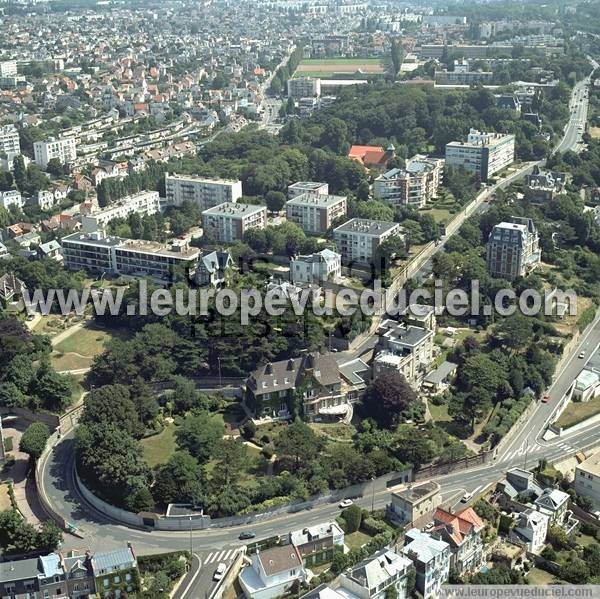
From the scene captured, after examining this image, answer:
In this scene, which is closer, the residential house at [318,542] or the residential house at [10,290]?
the residential house at [318,542]

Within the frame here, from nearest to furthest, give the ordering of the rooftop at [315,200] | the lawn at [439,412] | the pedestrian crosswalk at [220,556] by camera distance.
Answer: the pedestrian crosswalk at [220,556] < the lawn at [439,412] < the rooftop at [315,200]

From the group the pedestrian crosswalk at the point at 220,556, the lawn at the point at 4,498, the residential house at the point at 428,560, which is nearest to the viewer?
the residential house at the point at 428,560

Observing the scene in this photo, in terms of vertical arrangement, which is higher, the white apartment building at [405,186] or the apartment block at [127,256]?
the white apartment building at [405,186]

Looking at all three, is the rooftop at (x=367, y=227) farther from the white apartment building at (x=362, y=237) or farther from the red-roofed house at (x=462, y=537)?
the red-roofed house at (x=462, y=537)

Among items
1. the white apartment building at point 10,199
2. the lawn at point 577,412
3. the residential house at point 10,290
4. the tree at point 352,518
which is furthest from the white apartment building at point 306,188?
the tree at point 352,518

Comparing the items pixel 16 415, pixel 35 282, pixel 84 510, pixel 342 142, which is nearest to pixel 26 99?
pixel 342 142

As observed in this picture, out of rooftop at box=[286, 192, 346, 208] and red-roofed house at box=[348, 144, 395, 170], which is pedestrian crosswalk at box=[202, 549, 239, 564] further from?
red-roofed house at box=[348, 144, 395, 170]
